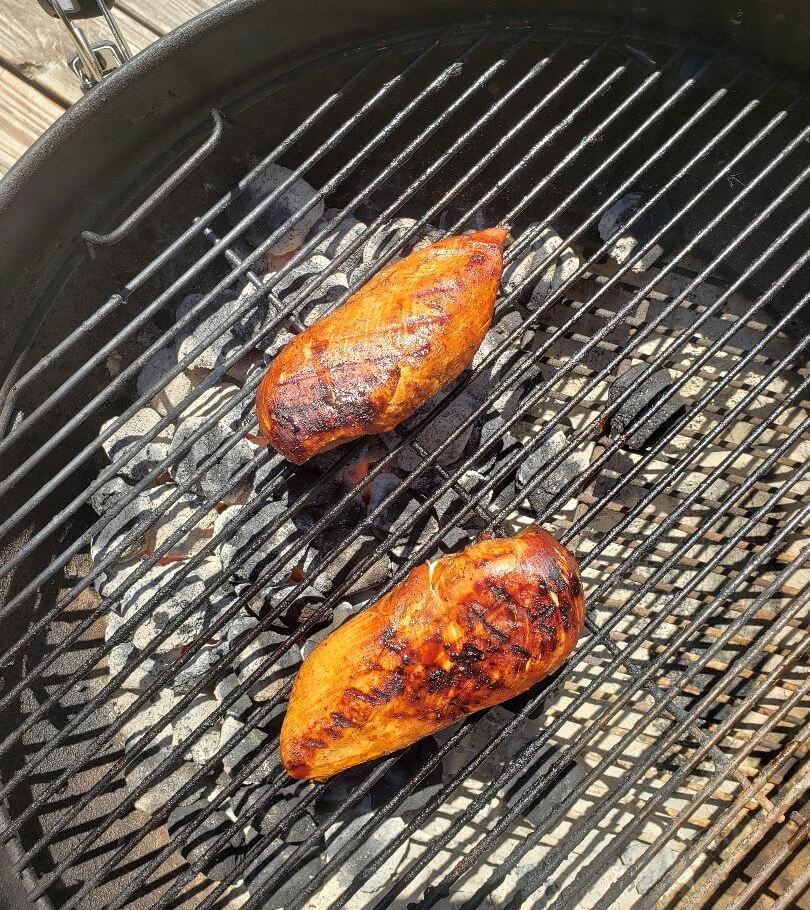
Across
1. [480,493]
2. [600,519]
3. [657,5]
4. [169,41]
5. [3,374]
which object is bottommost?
[600,519]

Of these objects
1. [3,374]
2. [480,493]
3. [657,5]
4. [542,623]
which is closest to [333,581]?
[480,493]

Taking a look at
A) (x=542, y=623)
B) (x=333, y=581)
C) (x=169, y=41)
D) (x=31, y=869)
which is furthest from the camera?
(x=333, y=581)

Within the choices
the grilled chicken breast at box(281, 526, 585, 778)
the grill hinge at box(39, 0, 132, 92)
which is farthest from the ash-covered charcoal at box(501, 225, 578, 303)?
the grill hinge at box(39, 0, 132, 92)

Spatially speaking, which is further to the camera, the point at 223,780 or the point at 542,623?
the point at 223,780

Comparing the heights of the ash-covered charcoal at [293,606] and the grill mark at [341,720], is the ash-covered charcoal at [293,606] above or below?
above

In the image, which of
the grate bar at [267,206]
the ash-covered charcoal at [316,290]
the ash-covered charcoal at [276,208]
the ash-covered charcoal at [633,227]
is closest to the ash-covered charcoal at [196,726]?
the grate bar at [267,206]

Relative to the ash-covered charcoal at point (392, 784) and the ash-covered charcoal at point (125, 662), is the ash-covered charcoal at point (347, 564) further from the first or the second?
the ash-covered charcoal at point (125, 662)

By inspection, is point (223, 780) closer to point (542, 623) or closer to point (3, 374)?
point (542, 623)
